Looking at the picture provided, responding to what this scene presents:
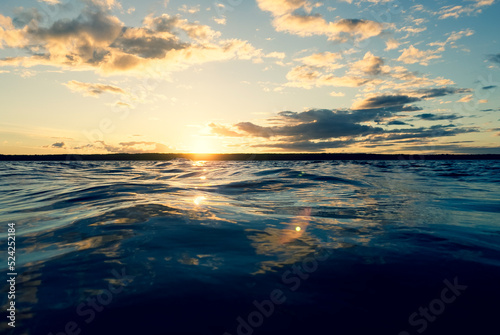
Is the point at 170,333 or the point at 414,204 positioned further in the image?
the point at 414,204

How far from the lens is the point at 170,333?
9.42 feet

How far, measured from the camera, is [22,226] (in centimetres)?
745

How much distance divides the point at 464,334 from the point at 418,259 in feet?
6.54

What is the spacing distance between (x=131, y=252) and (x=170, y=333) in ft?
8.42

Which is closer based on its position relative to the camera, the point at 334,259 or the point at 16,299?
the point at 16,299

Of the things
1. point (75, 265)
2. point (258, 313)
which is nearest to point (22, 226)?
point (75, 265)

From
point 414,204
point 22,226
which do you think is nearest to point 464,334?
point 414,204

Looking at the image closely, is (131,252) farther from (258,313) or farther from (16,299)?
(258,313)

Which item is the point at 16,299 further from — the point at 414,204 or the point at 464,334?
the point at 414,204

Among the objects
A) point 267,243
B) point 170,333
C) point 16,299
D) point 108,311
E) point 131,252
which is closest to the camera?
point 170,333

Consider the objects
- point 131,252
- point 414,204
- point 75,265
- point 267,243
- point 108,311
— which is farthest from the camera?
point 414,204

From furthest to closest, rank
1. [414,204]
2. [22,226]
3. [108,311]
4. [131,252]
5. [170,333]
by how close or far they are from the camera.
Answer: [414,204] → [22,226] → [131,252] → [108,311] → [170,333]

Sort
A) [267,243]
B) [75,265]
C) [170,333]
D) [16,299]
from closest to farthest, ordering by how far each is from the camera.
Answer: [170,333], [16,299], [75,265], [267,243]

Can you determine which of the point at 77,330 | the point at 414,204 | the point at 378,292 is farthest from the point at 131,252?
the point at 414,204
